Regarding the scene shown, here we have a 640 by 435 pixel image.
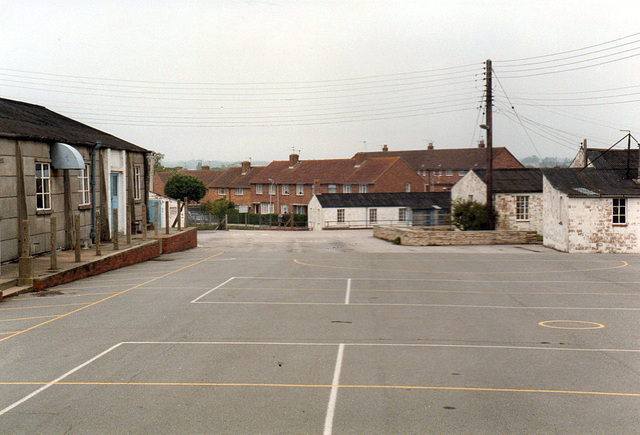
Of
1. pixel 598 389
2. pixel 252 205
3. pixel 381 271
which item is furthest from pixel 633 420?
pixel 252 205

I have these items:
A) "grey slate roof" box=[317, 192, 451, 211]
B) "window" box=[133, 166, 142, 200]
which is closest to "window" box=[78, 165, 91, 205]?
"window" box=[133, 166, 142, 200]

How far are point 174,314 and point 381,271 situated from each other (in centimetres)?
1245

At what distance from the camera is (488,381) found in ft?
34.5

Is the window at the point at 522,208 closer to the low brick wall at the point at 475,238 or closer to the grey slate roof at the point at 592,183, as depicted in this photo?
the low brick wall at the point at 475,238

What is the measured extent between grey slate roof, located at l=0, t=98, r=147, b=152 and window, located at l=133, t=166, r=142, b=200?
119 centimetres

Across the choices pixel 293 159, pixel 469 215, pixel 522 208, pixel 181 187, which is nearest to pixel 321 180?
pixel 293 159

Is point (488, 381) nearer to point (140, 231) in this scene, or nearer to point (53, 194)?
point (53, 194)

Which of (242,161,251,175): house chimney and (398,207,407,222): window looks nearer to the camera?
(398,207,407,222): window

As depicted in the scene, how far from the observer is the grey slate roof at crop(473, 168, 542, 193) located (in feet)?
153

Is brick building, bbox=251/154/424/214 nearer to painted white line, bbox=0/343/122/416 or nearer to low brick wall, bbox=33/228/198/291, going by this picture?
low brick wall, bbox=33/228/198/291

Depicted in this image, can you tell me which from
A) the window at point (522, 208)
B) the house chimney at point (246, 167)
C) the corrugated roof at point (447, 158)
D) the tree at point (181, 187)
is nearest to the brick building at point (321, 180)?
the house chimney at point (246, 167)

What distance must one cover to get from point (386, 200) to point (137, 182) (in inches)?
1660

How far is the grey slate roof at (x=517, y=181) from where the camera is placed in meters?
46.7

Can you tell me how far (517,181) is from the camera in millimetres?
47781
